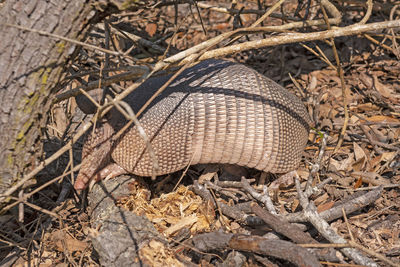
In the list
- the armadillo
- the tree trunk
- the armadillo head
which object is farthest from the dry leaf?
the tree trunk

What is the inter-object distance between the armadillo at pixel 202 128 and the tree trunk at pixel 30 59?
130 centimetres

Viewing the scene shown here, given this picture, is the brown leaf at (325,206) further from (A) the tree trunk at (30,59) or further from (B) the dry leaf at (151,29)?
(B) the dry leaf at (151,29)

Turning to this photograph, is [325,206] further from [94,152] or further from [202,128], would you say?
[94,152]

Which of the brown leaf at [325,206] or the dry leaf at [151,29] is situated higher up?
the dry leaf at [151,29]

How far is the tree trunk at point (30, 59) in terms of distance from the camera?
2.44 meters

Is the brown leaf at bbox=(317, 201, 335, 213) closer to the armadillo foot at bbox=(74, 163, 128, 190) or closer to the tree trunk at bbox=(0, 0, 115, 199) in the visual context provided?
the armadillo foot at bbox=(74, 163, 128, 190)

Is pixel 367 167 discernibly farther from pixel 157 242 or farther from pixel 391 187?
pixel 157 242

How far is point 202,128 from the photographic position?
4109 millimetres

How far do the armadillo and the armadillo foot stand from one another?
0.4 inches

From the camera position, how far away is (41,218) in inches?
148

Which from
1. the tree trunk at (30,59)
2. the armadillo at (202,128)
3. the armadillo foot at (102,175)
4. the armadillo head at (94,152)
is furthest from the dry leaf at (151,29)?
the tree trunk at (30,59)

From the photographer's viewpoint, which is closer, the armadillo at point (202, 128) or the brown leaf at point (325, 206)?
the brown leaf at point (325, 206)

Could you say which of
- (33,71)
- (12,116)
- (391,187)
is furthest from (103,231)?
(391,187)

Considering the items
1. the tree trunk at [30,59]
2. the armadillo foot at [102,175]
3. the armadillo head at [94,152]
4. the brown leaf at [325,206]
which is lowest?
the brown leaf at [325,206]
